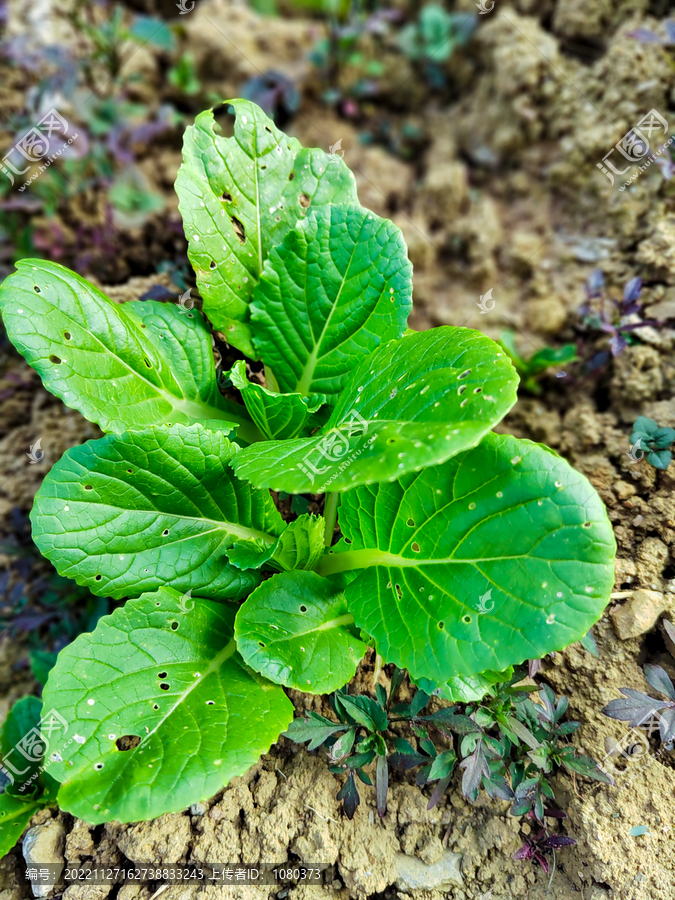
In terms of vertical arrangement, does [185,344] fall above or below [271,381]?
above

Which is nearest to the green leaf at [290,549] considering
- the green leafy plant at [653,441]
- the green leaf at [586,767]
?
the green leaf at [586,767]

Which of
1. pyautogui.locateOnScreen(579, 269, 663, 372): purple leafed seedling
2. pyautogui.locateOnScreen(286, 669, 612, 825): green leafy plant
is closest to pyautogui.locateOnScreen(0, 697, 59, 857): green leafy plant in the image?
pyautogui.locateOnScreen(286, 669, 612, 825): green leafy plant

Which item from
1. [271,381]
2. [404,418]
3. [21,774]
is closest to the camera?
[404,418]

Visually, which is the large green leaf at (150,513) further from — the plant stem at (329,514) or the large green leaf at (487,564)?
the large green leaf at (487,564)

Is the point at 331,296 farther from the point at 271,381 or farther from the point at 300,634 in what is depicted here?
the point at 300,634

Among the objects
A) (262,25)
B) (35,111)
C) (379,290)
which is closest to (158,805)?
(379,290)

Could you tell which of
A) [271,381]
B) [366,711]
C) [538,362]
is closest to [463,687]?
[366,711]

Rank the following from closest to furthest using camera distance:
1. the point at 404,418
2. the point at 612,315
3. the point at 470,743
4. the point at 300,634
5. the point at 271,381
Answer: the point at 404,418 < the point at 470,743 < the point at 300,634 < the point at 271,381 < the point at 612,315
